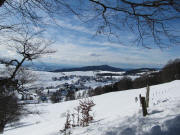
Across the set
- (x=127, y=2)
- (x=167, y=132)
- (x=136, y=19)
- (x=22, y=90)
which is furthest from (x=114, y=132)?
(x=22, y=90)

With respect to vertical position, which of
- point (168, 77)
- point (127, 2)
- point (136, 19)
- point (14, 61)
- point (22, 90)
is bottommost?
point (168, 77)

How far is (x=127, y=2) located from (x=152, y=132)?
274cm

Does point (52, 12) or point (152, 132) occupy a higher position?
point (52, 12)

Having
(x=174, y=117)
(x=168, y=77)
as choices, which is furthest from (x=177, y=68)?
(x=174, y=117)

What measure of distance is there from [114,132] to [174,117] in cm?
144

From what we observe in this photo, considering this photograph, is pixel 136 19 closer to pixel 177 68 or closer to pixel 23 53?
pixel 23 53

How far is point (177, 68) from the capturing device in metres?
40.5

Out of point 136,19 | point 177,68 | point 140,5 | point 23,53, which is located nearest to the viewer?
point 140,5

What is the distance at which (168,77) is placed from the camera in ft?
141

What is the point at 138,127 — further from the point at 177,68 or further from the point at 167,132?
the point at 177,68

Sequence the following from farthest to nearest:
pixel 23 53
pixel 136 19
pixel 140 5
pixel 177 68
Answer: pixel 177 68 < pixel 23 53 < pixel 136 19 < pixel 140 5

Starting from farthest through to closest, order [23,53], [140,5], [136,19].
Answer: [23,53] < [136,19] < [140,5]

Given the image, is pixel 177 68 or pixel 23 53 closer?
pixel 23 53

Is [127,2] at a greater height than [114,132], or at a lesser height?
greater
